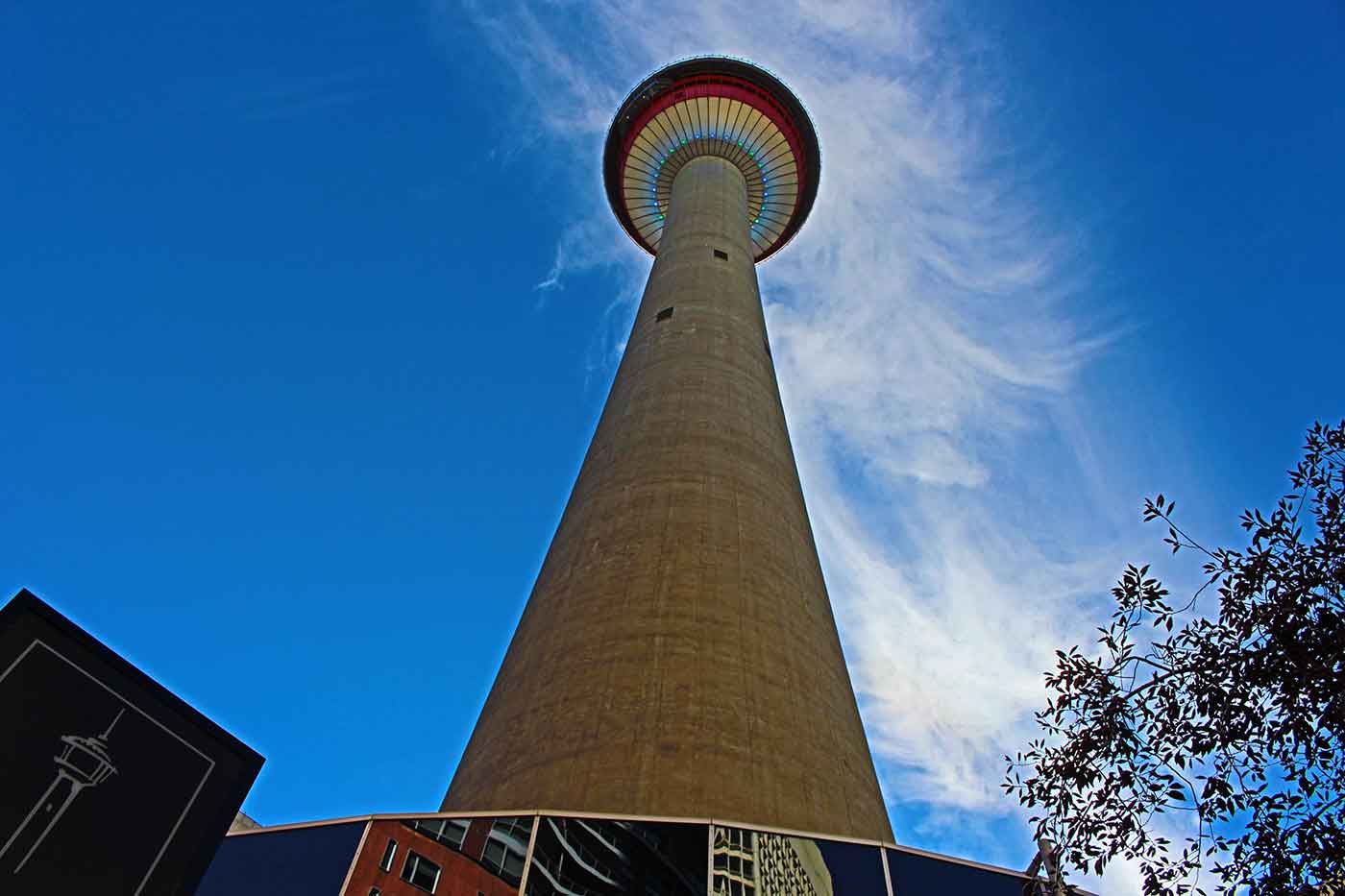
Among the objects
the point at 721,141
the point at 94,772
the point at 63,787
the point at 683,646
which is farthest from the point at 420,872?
the point at 721,141

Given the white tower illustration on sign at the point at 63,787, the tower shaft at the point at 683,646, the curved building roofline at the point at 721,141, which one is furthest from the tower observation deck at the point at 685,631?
the curved building roofline at the point at 721,141

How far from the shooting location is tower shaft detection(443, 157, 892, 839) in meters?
9.88

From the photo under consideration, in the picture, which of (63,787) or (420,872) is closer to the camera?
(63,787)

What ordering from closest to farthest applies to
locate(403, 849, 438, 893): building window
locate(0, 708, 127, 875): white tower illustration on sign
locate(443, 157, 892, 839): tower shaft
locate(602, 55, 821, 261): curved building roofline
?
locate(0, 708, 127, 875): white tower illustration on sign, locate(403, 849, 438, 893): building window, locate(443, 157, 892, 839): tower shaft, locate(602, 55, 821, 261): curved building roofline

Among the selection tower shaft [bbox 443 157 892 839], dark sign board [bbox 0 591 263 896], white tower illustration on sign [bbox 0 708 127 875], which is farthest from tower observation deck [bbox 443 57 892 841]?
white tower illustration on sign [bbox 0 708 127 875]

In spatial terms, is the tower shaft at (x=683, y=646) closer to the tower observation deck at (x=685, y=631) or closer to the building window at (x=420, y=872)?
the tower observation deck at (x=685, y=631)

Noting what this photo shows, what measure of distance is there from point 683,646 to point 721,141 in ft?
70.1

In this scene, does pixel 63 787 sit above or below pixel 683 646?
below

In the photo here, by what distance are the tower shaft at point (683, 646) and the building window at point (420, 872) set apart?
8.79 feet

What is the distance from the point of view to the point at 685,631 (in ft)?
37.5

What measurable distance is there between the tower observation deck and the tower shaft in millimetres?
26

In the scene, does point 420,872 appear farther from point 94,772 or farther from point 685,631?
point 685,631

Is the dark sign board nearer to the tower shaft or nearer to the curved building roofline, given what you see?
the tower shaft

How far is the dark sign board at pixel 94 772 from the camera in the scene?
12.8ft
